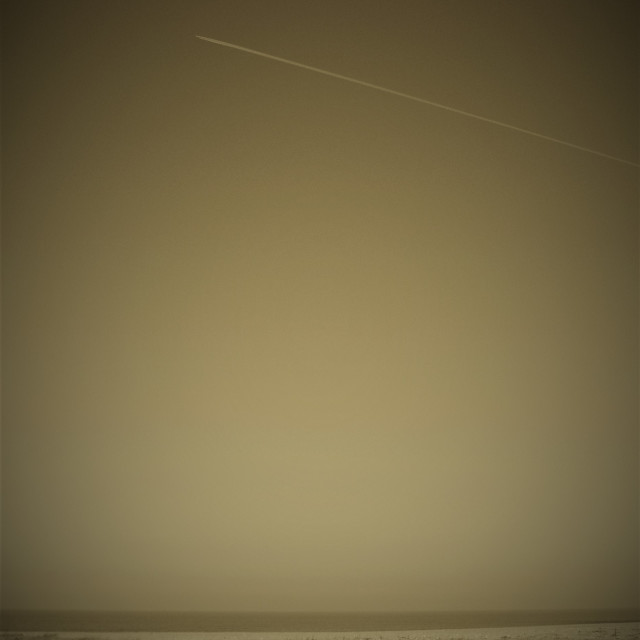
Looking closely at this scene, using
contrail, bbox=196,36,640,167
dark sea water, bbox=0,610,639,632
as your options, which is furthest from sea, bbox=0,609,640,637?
contrail, bbox=196,36,640,167

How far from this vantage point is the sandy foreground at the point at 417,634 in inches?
65.9

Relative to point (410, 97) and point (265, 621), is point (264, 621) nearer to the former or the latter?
point (265, 621)

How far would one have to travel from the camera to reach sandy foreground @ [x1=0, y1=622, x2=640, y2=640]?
1673mm

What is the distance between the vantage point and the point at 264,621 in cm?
178

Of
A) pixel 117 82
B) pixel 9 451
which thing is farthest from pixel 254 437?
pixel 117 82

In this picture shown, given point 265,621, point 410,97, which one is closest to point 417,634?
point 265,621

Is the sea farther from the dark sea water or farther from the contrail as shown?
the contrail

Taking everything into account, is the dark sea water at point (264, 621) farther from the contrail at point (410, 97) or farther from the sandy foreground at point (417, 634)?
the contrail at point (410, 97)

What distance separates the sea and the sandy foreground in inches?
1.3

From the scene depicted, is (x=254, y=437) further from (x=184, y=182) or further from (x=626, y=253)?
(x=626, y=253)

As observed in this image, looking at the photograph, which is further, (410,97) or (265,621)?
(410,97)

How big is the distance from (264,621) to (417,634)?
523 mm

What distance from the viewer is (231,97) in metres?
1.82

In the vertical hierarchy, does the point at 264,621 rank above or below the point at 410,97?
below
